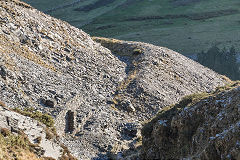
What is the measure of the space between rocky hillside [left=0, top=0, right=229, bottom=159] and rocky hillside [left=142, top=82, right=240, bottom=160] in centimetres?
626

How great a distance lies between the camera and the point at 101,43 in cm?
5800

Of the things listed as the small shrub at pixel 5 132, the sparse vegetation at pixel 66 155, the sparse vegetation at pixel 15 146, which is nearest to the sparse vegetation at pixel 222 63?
the sparse vegetation at pixel 66 155

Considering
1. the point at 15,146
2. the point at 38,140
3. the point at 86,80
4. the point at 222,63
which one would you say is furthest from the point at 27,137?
the point at 222,63

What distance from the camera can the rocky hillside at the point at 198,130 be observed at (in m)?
19.6

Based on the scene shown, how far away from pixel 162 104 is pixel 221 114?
20.1 m

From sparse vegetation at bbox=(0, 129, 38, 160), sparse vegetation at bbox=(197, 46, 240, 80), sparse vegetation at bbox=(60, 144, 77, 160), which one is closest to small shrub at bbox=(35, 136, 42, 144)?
sparse vegetation at bbox=(0, 129, 38, 160)

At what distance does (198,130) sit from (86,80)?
66.8 ft

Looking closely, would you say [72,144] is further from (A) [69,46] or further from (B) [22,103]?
(A) [69,46]

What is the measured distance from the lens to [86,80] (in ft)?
135

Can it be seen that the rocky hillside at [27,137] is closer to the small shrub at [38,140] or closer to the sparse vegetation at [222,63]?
the small shrub at [38,140]

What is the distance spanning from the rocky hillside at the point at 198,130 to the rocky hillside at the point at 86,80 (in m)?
6.26

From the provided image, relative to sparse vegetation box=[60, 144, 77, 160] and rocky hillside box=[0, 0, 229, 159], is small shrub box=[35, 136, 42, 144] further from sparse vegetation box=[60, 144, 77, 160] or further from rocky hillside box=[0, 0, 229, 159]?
rocky hillside box=[0, 0, 229, 159]

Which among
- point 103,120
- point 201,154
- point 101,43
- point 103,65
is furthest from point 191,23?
point 201,154

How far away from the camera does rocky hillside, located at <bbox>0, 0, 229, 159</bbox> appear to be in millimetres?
32281
